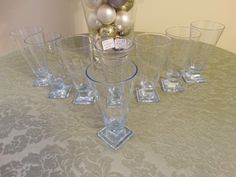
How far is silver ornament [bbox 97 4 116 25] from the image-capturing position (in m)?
0.79

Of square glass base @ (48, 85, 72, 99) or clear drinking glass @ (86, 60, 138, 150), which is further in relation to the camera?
square glass base @ (48, 85, 72, 99)

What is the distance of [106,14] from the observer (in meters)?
0.79

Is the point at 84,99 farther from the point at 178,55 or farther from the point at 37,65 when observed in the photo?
the point at 178,55

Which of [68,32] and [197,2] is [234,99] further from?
[68,32]

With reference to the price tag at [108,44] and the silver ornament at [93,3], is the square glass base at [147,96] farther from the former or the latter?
the silver ornament at [93,3]

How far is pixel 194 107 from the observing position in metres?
0.72

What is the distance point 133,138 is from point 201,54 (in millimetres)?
433

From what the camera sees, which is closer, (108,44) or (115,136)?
(115,136)

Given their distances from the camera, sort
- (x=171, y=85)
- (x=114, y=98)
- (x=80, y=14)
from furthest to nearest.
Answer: (x=80, y=14)
(x=171, y=85)
(x=114, y=98)

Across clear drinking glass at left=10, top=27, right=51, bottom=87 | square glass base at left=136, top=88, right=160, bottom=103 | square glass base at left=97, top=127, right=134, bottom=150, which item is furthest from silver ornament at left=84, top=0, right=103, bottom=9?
square glass base at left=97, top=127, right=134, bottom=150

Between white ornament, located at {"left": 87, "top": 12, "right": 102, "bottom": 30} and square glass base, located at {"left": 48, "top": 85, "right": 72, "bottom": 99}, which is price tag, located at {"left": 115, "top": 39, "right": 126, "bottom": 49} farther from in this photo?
square glass base, located at {"left": 48, "top": 85, "right": 72, "bottom": 99}

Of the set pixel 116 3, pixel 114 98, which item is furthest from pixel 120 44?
pixel 114 98

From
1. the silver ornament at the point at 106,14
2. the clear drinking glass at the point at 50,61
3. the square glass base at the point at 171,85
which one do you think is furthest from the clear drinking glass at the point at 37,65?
the square glass base at the point at 171,85

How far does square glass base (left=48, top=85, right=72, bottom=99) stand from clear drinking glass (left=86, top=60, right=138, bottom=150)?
20 cm
